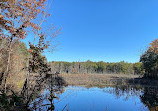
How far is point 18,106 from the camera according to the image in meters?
2.55

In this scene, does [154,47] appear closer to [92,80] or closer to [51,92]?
[92,80]

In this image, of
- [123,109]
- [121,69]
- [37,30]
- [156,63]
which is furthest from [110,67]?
Result: [37,30]

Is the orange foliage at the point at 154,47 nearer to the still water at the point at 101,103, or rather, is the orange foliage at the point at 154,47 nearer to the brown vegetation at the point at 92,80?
the brown vegetation at the point at 92,80

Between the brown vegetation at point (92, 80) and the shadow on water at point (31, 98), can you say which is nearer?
the shadow on water at point (31, 98)

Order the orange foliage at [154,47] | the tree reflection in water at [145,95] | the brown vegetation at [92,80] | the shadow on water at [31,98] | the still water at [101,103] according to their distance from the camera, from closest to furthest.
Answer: the shadow on water at [31,98]
the still water at [101,103]
the tree reflection in water at [145,95]
the brown vegetation at [92,80]
the orange foliage at [154,47]

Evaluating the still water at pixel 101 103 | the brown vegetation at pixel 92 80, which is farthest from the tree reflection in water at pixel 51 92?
the brown vegetation at pixel 92 80

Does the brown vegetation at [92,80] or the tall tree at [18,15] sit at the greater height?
the tall tree at [18,15]

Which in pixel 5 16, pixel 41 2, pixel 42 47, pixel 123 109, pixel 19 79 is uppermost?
pixel 41 2

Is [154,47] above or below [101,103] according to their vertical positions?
above

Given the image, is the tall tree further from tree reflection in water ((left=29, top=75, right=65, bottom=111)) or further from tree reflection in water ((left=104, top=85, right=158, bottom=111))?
tree reflection in water ((left=104, top=85, right=158, bottom=111))

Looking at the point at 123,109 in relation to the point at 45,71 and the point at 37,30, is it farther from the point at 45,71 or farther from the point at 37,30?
the point at 37,30

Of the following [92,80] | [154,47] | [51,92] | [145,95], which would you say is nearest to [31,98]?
[51,92]

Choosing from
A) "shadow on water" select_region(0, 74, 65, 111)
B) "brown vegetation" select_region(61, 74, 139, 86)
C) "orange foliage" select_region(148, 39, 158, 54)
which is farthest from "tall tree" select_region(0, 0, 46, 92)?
"orange foliage" select_region(148, 39, 158, 54)

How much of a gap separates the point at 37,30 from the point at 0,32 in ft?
4.15
